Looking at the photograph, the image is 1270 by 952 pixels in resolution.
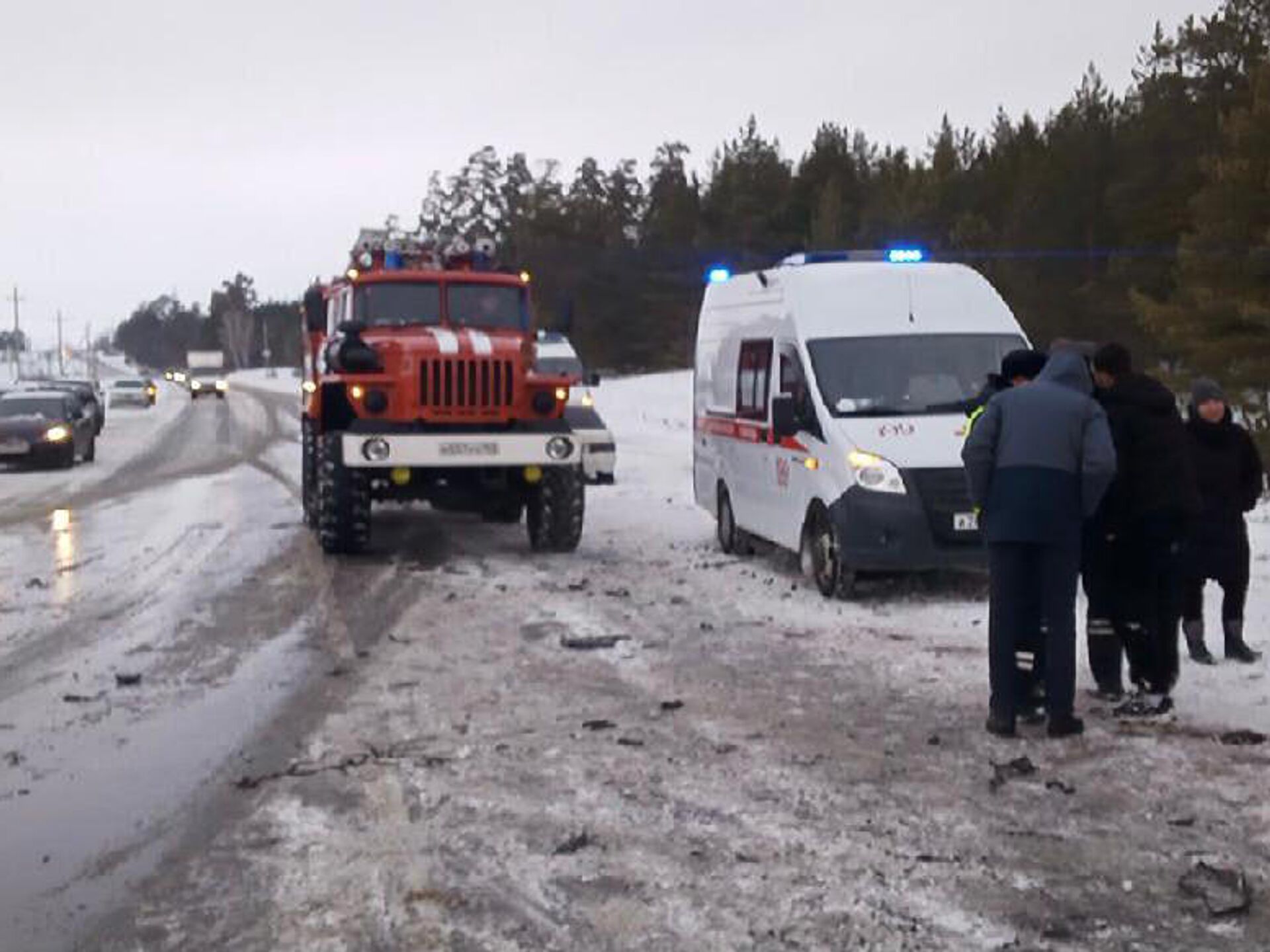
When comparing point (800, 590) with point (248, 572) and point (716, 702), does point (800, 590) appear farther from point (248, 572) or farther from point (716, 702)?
point (248, 572)

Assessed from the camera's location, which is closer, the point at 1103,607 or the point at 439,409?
the point at 1103,607

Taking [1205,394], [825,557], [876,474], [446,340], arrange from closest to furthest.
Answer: [1205,394] → [876,474] → [825,557] → [446,340]

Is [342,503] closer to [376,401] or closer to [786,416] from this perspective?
[376,401]

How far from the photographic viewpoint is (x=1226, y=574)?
352 inches

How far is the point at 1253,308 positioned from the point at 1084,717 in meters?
25.2

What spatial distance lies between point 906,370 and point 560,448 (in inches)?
148

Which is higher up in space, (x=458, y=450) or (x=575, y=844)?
(x=458, y=450)

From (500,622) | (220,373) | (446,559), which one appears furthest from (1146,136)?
(220,373)

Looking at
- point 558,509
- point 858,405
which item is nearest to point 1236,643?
point 858,405

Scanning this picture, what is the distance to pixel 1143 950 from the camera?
4.86 meters

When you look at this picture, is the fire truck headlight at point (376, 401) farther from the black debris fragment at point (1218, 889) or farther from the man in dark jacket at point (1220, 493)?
the black debris fragment at point (1218, 889)

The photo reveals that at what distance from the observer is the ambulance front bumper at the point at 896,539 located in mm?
11234

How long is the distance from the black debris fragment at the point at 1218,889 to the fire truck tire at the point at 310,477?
468 inches

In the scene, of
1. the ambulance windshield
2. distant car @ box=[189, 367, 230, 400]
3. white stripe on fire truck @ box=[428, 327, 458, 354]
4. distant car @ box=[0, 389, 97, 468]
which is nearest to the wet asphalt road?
white stripe on fire truck @ box=[428, 327, 458, 354]
